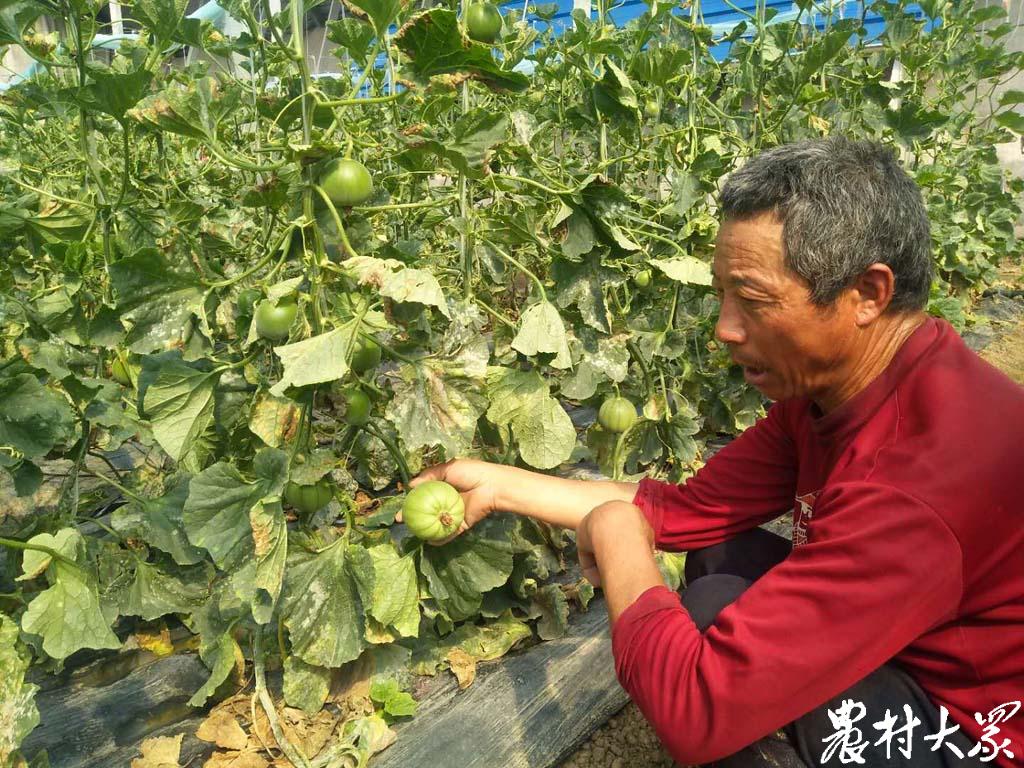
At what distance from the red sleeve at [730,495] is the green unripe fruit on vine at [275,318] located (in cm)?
85

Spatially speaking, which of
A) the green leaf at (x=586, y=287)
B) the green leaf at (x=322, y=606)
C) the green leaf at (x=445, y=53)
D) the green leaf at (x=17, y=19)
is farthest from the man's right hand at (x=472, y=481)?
the green leaf at (x=17, y=19)

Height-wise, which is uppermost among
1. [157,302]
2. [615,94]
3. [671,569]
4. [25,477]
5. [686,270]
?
[615,94]

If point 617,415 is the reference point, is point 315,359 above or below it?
above

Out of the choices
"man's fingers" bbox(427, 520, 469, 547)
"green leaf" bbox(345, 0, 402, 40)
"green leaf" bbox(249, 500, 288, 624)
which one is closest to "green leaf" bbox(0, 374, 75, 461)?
"green leaf" bbox(249, 500, 288, 624)

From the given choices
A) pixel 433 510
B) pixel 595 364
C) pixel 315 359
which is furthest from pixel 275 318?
pixel 595 364

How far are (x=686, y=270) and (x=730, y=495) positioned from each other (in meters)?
0.63

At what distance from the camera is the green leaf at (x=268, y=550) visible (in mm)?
1427

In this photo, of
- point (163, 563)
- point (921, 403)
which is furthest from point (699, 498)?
point (163, 563)

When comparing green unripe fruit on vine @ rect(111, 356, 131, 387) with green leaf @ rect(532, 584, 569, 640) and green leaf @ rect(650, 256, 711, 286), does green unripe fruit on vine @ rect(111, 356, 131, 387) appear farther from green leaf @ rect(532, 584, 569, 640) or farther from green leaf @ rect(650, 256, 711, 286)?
green leaf @ rect(650, 256, 711, 286)

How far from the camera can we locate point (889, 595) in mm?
1125

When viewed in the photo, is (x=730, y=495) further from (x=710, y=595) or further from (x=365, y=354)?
(x=365, y=354)

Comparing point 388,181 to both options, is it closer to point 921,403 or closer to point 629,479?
point 629,479

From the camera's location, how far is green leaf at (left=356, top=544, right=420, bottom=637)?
1678 millimetres

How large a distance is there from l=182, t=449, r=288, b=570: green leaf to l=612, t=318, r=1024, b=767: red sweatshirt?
2.15ft
